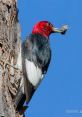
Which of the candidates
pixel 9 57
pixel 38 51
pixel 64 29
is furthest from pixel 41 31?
pixel 9 57

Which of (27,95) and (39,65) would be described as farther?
(39,65)

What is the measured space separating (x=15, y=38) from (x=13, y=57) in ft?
0.76

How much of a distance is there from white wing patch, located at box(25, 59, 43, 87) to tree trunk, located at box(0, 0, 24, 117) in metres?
0.11

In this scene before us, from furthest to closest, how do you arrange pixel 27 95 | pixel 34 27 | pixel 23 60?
pixel 34 27, pixel 23 60, pixel 27 95

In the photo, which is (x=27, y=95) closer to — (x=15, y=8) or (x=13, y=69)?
(x=13, y=69)

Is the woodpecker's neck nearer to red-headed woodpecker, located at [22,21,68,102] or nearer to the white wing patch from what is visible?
red-headed woodpecker, located at [22,21,68,102]

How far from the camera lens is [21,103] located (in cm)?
466

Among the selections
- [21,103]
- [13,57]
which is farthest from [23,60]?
[21,103]

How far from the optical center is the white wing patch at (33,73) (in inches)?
183

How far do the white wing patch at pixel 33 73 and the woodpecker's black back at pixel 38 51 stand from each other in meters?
0.06

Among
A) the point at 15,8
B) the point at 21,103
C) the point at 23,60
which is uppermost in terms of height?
the point at 15,8

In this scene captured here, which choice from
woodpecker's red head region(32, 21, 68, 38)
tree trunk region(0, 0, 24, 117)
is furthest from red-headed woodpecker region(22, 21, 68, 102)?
tree trunk region(0, 0, 24, 117)

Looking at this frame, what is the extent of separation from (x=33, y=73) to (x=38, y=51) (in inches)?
12.6

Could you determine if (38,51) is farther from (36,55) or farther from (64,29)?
(64,29)
